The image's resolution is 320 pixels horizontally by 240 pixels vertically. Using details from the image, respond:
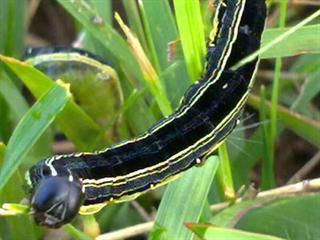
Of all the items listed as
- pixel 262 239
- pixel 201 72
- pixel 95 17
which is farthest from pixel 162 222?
pixel 95 17

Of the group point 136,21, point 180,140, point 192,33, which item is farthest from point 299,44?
point 136,21

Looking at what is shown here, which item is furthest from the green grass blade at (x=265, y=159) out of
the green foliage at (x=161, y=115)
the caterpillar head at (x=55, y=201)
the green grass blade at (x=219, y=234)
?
the caterpillar head at (x=55, y=201)

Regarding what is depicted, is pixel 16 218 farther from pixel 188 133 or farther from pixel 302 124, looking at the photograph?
pixel 302 124

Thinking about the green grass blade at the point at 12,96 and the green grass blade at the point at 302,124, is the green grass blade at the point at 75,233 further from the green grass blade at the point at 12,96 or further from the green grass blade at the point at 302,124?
the green grass blade at the point at 302,124

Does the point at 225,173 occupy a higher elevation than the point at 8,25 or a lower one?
lower

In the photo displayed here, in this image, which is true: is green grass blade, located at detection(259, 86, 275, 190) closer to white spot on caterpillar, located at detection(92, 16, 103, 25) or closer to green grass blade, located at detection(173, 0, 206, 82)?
green grass blade, located at detection(173, 0, 206, 82)

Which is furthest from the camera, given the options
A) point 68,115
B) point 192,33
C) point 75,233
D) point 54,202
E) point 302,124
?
point 302,124

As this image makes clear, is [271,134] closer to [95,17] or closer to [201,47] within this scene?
[201,47]

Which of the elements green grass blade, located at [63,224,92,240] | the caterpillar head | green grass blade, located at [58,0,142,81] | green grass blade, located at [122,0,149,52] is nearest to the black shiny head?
the caterpillar head
